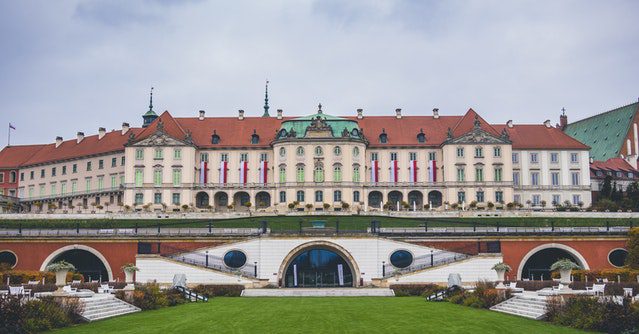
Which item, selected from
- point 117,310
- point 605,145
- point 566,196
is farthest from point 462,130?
point 117,310

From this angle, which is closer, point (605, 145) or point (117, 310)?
point (117, 310)

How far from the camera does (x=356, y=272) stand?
53.8m

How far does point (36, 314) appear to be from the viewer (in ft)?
85.3

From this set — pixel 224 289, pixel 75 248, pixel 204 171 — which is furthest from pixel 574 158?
pixel 75 248

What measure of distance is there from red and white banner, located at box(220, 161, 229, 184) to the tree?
157ft

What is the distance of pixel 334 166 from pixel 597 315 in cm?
6219

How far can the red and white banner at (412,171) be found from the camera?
3501 inches

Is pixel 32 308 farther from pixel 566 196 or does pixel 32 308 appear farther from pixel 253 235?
pixel 566 196

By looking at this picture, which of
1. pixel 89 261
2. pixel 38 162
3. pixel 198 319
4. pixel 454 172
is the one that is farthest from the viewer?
pixel 38 162

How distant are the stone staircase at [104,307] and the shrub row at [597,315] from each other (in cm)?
1754

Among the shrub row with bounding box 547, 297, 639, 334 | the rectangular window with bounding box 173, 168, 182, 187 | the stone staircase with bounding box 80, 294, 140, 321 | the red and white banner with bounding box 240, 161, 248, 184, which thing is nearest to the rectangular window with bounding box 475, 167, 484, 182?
the red and white banner with bounding box 240, 161, 248, 184

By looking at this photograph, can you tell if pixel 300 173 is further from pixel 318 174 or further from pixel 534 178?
pixel 534 178

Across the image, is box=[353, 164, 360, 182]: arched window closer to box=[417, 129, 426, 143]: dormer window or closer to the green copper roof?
box=[417, 129, 426, 143]: dormer window

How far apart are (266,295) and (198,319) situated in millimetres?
16843
